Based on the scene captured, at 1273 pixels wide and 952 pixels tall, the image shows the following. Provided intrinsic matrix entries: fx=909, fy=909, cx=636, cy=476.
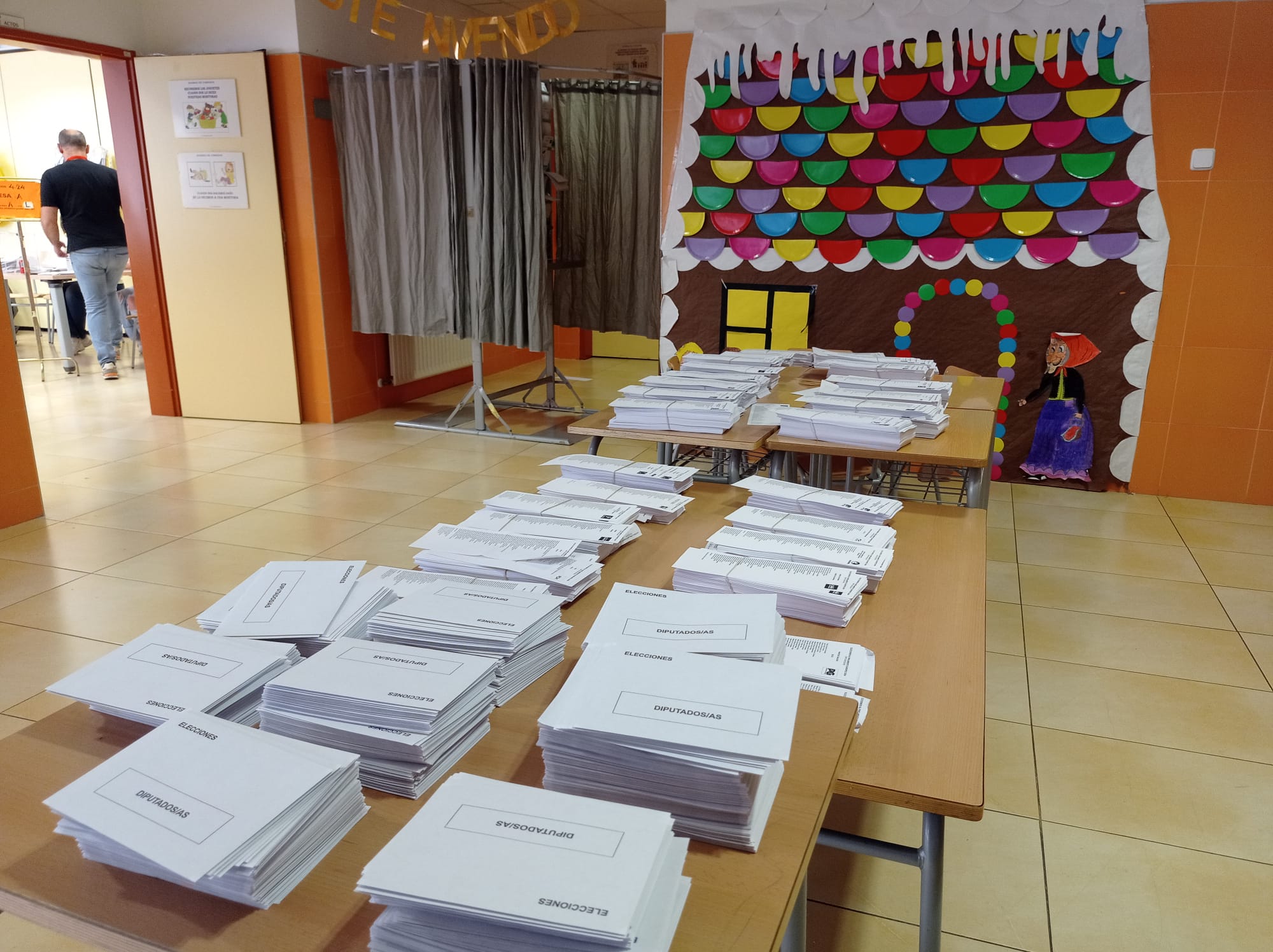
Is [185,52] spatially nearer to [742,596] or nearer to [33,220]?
[33,220]

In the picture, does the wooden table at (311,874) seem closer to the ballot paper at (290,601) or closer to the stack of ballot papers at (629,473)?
the ballot paper at (290,601)

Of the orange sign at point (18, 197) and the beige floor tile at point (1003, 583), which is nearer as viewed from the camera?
the beige floor tile at point (1003, 583)

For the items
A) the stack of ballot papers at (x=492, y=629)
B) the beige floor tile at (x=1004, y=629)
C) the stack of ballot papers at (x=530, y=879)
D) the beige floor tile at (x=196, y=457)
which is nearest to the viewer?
the stack of ballot papers at (x=530, y=879)

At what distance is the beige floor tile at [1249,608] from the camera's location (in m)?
3.00

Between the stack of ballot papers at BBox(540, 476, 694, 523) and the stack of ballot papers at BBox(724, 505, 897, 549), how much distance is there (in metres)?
0.13

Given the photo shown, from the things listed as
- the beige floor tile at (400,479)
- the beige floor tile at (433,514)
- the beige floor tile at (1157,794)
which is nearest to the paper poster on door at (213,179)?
the beige floor tile at (400,479)

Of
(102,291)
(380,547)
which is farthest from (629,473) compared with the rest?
(102,291)

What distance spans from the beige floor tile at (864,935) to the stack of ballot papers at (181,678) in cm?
112

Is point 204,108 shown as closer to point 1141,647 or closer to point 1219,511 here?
point 1141,647

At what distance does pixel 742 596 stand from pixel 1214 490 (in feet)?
12.9

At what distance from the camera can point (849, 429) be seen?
2.46 m

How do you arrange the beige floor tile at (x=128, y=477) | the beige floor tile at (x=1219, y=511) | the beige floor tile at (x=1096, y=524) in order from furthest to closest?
the beige floor tile at (x=128, y=477) < the beige floor tile at (x=1219, y=511) < the beige floor tile at (x=1096, y=524)

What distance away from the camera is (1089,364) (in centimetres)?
435

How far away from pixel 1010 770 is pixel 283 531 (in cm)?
293
